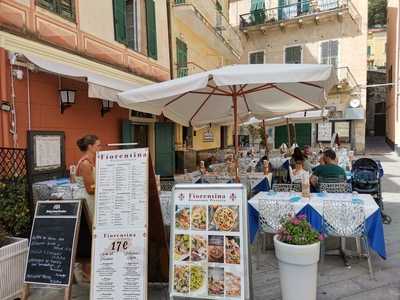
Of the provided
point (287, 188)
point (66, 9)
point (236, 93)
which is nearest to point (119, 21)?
point (66, 9)

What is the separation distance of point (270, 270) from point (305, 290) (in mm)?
1060

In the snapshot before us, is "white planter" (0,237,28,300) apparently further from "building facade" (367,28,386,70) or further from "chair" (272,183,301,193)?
"building facade" (367,28,386,70)

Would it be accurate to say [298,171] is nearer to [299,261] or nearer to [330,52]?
[299,261]

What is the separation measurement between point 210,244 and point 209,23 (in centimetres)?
1182

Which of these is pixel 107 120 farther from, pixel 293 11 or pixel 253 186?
pixel 293 11

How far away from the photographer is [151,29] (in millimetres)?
9539

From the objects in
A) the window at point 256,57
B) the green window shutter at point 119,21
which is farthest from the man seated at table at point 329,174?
the window at point 256,57

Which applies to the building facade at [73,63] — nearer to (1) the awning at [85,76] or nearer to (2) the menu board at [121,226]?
(1) the awning at [85,76]

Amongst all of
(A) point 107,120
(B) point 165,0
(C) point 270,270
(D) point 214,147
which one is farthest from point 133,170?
(D) point 214,147

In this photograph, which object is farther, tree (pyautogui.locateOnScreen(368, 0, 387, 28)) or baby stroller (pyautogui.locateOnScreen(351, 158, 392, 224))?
tree (pyautogui.locateOnScreen(368, 0, 387, 28))

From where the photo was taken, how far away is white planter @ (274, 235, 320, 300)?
302 centimetres

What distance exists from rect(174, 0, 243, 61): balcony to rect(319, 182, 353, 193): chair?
810cm

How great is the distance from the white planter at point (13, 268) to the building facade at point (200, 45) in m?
8.32

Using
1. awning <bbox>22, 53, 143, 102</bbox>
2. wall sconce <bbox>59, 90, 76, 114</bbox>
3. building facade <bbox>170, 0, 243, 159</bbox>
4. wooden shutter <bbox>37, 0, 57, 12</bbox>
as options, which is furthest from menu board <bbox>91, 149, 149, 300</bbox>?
building facade <bbox>170, 0, 243, 159</bbox>
